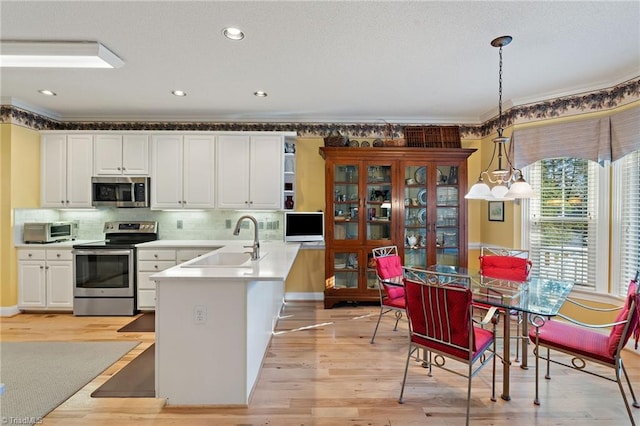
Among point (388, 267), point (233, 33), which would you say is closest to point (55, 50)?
point (233, 33)

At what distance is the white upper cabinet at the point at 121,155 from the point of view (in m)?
4.01

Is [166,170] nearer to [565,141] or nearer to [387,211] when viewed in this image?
[387,211]

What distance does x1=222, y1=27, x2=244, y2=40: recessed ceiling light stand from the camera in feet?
7.18

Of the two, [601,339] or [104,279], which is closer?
[601,339]

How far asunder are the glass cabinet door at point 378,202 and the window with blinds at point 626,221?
2.26 metres

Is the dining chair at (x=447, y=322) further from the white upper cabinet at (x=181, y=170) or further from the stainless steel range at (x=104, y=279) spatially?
the stainless steel range at (x=104, y=279)

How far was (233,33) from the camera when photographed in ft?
7.33

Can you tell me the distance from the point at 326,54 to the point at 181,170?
2.55 m

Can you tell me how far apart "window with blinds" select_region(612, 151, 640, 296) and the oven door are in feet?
17.4

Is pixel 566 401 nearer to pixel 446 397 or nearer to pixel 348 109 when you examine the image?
pixel 446 397

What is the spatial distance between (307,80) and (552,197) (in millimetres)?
3033

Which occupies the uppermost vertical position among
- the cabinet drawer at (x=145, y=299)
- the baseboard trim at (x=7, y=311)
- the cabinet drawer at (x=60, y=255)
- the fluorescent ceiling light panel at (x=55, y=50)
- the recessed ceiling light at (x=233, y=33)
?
the recessed ceiling light at (x=233, y=33)

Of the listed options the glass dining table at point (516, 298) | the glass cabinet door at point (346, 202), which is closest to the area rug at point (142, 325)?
the glass cabinet door at point (346, 202)

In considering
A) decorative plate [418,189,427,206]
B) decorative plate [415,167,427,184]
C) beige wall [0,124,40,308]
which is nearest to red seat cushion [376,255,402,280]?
decorative plate [418,189,427,206]
